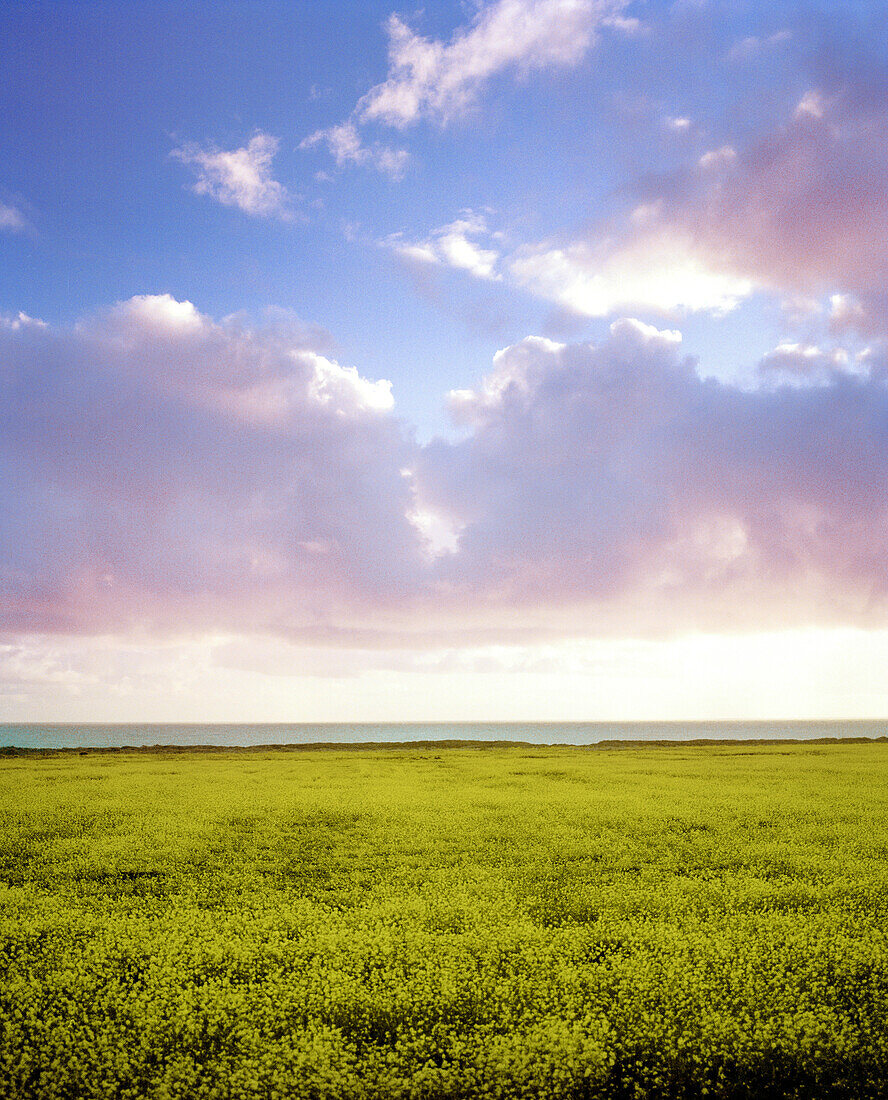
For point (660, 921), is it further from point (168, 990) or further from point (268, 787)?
point (268, 787)

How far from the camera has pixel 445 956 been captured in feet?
29.4

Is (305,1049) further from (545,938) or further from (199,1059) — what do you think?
(545,938)

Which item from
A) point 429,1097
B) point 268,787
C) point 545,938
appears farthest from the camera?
point 268,787

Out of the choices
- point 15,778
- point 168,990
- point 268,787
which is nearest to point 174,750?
point 15,778

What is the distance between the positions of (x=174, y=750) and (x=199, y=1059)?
189 feet

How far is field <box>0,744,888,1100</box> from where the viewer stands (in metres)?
6.81

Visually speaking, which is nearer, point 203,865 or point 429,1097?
point 429,1097

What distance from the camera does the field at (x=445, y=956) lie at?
6.81m

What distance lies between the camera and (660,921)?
10.2 meters

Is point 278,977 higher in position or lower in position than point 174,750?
higher

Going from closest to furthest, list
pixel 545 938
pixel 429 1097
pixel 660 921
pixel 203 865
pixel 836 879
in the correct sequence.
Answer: pixel 429 1097 < pixel 545 938 < pixel 660 921 < pixel 836 879 < pixel 203 865

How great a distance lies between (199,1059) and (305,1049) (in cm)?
116

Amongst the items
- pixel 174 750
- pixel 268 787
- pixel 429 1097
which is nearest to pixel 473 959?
pixel 429 1097

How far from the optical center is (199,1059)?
6.96 metres
